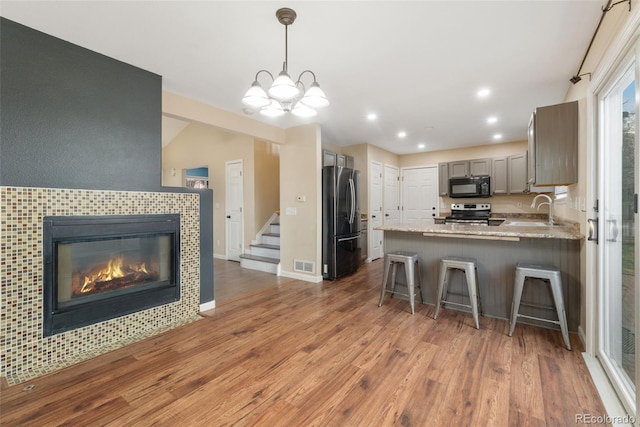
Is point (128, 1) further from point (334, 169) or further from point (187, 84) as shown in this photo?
point (334, 169)

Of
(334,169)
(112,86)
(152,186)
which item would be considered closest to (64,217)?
(152,186)

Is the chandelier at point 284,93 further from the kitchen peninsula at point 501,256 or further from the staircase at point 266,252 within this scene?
the staircase at point 266,252

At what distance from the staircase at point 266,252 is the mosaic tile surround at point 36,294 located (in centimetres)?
246

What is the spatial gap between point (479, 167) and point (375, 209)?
239 centimetres

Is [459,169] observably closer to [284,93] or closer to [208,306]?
[284,93]

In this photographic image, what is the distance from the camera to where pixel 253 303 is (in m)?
3.40

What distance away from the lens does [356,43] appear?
221cm

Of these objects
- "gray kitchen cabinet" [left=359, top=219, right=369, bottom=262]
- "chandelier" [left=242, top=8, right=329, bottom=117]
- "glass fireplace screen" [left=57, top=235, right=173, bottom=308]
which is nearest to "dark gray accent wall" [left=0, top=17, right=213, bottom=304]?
"glass fireplace screen" [left=57, top=235, right=173, bottom=308]

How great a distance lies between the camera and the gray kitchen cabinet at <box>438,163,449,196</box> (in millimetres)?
6176

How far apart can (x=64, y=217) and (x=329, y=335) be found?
7.97 ft

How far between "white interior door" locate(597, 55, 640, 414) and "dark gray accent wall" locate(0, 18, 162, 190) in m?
3.72

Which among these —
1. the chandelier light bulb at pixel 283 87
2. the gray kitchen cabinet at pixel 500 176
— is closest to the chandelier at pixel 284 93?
the chandelier light bulb at pixel 283 87

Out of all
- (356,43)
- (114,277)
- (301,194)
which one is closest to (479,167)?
(301,194)

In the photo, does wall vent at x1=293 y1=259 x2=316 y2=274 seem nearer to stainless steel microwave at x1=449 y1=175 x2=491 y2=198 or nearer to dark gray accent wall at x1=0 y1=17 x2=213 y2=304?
dark gray accent wall at x1=0 y1=17 x2=213 y2=304
